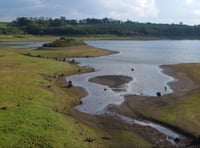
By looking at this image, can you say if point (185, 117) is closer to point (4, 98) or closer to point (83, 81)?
point (4, 98)

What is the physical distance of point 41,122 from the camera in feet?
101

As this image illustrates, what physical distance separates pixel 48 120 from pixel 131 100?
1601 centimetres

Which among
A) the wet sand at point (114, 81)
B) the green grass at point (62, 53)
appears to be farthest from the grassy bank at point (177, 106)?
the green grass at point (62, 53)

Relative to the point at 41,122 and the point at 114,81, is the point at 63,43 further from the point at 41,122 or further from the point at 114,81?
the point at 41,122

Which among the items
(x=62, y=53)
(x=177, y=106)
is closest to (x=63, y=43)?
(x=62, y=53)

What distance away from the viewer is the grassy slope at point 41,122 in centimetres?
2741

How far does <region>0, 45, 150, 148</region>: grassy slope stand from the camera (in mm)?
27406

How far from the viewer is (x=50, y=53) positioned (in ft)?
338

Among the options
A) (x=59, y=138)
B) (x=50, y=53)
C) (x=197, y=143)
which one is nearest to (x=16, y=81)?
(x=59, y=138)

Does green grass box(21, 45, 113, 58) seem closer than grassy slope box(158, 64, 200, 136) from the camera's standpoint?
No

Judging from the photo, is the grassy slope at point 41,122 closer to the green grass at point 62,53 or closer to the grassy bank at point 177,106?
the grassy bank at point 177,106

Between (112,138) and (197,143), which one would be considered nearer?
(197,143)

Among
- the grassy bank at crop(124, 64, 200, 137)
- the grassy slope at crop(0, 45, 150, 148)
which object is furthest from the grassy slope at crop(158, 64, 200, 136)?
the grassy slope at crop(0, 45, 150, 148)

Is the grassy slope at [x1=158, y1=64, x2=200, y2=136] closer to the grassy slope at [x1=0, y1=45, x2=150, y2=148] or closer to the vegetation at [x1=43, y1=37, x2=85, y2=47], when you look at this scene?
the grassy slope at [x1=0, y1=45, x2=150, y2=148]
